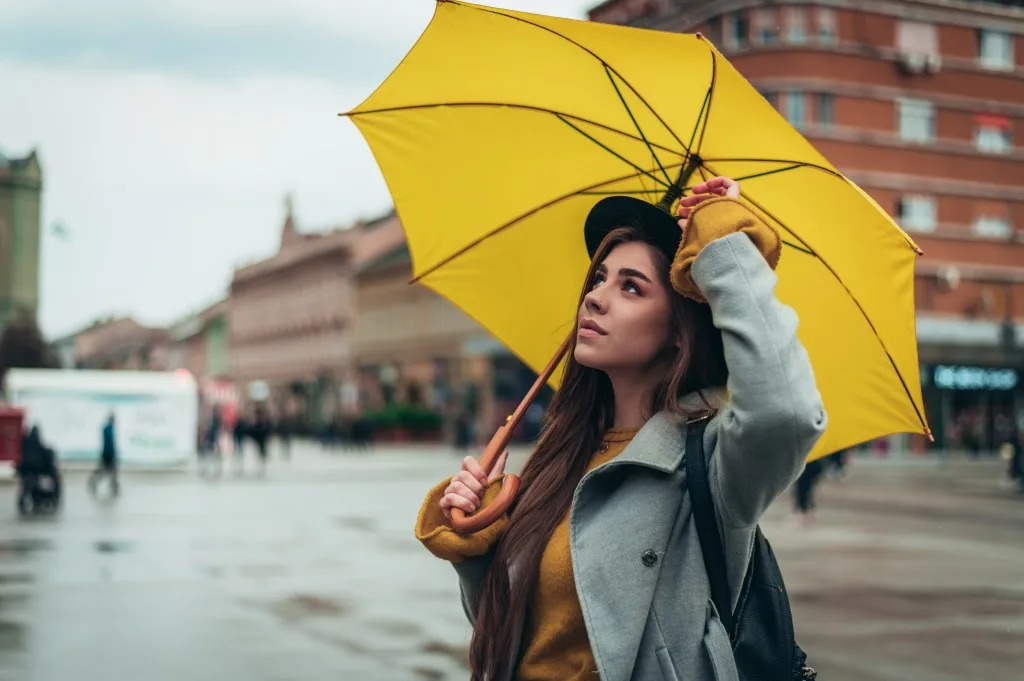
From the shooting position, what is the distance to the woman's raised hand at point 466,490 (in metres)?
2.75

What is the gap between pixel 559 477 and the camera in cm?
275

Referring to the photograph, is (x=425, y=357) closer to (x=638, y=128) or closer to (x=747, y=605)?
(x=638, y=128)

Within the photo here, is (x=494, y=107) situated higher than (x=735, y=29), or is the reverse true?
(x=735, y=29)

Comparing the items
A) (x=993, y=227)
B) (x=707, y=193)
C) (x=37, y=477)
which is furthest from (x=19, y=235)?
(x=707, y=193)

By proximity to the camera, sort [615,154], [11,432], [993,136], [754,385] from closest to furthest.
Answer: [754,385] < [615,154] < [11,432] < [993,136]

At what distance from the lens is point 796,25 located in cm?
4797

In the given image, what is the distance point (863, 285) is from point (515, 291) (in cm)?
95

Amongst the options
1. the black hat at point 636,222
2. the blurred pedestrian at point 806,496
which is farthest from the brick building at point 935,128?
the black hat at point 636,222

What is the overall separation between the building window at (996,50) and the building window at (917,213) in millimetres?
5895

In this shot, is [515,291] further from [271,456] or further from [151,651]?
[271,456]

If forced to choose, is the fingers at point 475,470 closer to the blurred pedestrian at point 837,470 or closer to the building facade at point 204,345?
the blurred pedestrian at point 837,470

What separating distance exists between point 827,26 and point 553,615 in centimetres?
4872

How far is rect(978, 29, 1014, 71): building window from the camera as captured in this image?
51.2 metres

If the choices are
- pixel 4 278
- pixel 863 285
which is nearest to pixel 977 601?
pixel 863 285
